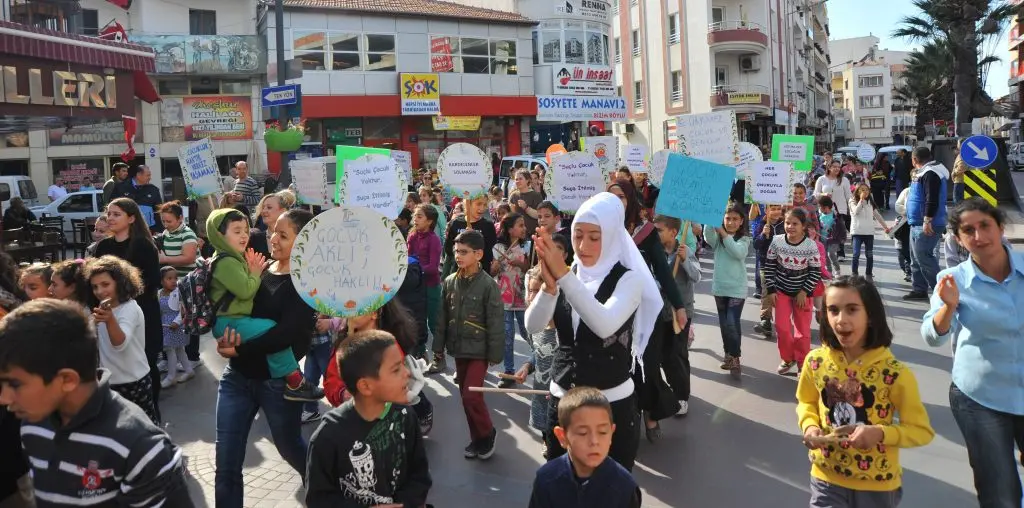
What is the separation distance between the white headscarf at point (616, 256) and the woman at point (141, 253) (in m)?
3.55

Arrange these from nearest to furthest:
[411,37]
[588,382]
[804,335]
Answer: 1. [588,382]
2. [804,335]
3. [411,37]

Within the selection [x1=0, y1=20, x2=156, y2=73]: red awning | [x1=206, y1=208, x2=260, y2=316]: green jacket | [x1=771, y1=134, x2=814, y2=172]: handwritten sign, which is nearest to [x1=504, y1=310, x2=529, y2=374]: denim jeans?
[x1=206, y1=208, x2=260, y2=316]: green jacket

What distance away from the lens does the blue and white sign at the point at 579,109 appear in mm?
33688

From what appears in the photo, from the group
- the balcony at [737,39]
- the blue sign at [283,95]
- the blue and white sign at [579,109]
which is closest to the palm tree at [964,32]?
the balcony at [737,39]

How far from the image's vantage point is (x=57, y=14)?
1254 centimetres

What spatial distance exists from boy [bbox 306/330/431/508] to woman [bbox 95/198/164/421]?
3.39 meters

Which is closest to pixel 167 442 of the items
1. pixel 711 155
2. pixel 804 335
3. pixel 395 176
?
pixel 395 176

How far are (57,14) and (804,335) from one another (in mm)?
12162

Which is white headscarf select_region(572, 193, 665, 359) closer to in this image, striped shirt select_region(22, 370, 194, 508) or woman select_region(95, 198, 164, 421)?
striped shirt select_region(22, 370, 194, 508)

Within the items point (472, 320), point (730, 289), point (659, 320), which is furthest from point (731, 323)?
point (472, 320)

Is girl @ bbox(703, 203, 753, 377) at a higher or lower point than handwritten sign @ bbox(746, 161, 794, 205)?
lower

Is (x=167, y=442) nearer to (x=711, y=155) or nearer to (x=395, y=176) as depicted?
(x=395, y=176)

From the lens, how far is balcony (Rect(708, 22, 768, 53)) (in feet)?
127

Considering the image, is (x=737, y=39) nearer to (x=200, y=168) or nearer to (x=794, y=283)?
(x=200, y=168)
